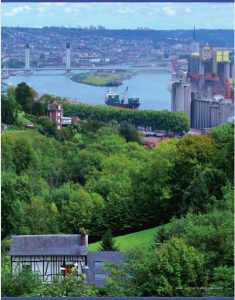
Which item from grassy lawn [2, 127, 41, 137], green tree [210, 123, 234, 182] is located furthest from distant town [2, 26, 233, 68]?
grassy lawn [2, 127, 41, 137]

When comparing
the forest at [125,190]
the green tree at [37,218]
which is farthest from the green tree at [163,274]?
the green tree at [37,218]

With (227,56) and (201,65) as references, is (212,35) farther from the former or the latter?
(201,65)

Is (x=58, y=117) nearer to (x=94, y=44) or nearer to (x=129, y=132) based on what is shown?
(x=129, y=132)

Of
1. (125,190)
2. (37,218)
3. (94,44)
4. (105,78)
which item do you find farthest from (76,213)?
(94,44)

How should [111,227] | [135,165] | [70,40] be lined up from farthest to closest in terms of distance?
[135,165]
[111,227]
[70,40]

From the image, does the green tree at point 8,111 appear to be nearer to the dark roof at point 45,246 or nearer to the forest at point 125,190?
the forest at point 125,190

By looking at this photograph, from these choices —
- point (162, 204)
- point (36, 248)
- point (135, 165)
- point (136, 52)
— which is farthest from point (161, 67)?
point (135, 165)
